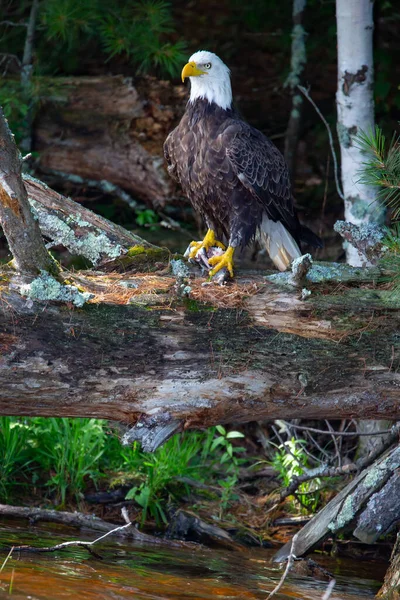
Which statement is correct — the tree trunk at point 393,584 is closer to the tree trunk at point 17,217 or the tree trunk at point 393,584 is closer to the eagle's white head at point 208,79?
the tree trunk at point 17,217

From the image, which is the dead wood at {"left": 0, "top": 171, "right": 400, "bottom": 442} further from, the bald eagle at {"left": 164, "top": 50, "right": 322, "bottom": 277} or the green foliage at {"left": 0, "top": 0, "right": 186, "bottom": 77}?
the green foliage at {"left": 0, "top": 0, "right": 186, "bottom": 77}

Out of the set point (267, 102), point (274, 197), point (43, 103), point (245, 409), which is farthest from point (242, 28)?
point (245, 409)

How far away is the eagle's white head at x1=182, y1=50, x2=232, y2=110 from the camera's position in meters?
4.82

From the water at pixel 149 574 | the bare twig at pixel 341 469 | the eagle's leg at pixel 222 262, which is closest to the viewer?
the water at pixel 149 574

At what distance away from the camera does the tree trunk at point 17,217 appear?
2.87m

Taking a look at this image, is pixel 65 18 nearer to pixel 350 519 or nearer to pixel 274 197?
pixel 274 197

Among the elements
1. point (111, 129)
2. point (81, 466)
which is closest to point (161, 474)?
point (81, 466)

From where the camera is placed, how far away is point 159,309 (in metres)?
3.21

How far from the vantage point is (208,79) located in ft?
15.9

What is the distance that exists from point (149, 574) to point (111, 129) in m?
3.82

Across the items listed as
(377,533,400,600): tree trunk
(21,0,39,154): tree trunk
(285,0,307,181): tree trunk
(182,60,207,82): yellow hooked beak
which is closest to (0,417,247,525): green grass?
(377,533,400,600): tree trunk

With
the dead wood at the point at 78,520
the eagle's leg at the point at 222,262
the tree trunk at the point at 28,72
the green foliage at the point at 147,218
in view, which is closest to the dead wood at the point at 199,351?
the eagle's leg at the point at 222,262

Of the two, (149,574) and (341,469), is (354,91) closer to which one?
(341,469)

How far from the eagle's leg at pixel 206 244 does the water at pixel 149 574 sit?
173 centimetres
